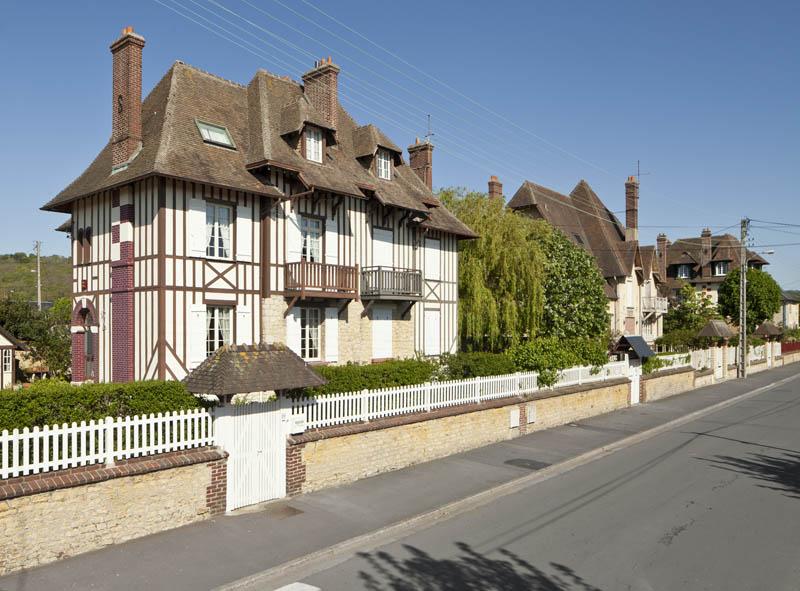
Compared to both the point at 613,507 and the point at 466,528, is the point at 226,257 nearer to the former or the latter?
the point at 466,528

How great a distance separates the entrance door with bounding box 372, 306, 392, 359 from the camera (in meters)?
20.8

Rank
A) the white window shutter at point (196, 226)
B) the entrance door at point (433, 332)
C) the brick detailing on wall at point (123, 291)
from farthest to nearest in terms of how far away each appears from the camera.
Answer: the entrance door at point (433, 332), the brick detailing on wall at point (123, 291), the white window shutter at point (196, 226)

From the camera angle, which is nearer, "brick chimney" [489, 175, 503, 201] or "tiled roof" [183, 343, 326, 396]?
"tiled roof" [183, 343, 326, 396]

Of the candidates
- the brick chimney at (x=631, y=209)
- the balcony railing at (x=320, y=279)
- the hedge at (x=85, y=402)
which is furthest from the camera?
the brick chimney at (x=631, y=209)

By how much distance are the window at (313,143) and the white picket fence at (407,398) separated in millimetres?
7931

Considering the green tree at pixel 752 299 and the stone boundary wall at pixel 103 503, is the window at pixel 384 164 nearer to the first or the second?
the stone boundary wall at pixel 103 503

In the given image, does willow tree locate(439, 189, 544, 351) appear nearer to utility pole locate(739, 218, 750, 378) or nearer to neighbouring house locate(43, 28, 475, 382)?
neighbouring house locate(43, 28, 475, 382)

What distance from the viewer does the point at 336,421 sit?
1226 cm

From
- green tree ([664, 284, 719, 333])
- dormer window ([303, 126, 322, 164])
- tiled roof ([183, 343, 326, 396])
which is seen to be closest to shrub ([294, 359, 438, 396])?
tiled roof ([183, 343, 326, 396])

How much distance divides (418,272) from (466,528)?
39.7ft

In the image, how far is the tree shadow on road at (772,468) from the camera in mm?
12664

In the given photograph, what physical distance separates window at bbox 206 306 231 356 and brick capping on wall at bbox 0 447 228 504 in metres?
6.40

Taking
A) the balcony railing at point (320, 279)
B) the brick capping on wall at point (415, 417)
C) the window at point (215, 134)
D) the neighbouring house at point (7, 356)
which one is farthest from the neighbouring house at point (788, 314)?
the neighbouring house at point (7, 356)

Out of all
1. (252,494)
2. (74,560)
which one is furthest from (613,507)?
(74,560)
